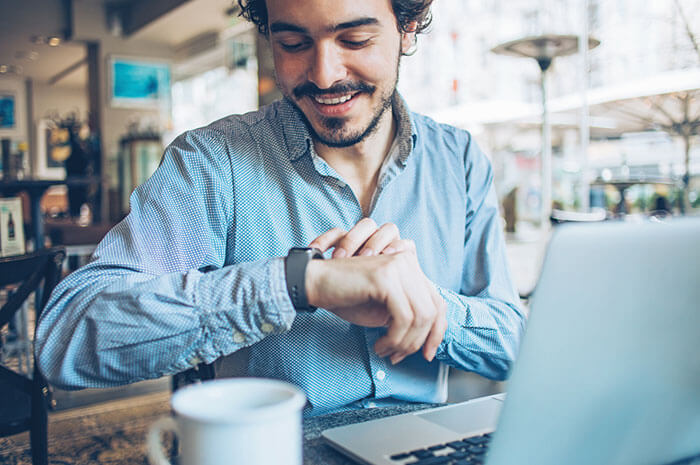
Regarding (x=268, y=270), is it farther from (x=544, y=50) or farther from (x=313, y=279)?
(x=544, y=50)

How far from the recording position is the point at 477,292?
1205 mm

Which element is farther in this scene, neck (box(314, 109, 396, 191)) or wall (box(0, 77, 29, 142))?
wall (box(0, 77, 29, 142))

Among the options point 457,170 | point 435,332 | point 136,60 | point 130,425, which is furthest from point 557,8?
point 136,60

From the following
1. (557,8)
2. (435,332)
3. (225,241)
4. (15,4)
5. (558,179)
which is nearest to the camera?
(435,332)

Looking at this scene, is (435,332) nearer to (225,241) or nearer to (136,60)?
(225,241)

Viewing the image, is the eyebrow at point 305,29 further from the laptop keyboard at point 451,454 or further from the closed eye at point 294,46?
the laptop keyboard at point 451,454

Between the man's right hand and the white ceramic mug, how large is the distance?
288 mm

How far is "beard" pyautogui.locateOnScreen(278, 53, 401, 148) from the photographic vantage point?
1080mm

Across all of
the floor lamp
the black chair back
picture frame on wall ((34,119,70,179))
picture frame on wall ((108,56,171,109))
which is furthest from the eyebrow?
picture frame on wall ((34,119,70,179))

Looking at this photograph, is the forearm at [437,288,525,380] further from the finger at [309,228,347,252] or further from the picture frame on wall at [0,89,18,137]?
the picture frame on wall at [0,89,18,137]

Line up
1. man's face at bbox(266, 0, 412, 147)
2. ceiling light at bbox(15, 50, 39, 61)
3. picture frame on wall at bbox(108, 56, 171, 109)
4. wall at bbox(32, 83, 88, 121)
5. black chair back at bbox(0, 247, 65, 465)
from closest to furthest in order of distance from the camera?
1. man's face at bbox(266, 0, 412, 147)
2. black chair back at bbox(0, 247, 65, 465)
3. picture frame on wall at bbox(108, 56, 171, 109)
4. ceiling light at bbox(15, 50, 39, 61)
5. wall at bbox(32, 83, 88, 121)

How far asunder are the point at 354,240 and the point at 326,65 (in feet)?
1.18

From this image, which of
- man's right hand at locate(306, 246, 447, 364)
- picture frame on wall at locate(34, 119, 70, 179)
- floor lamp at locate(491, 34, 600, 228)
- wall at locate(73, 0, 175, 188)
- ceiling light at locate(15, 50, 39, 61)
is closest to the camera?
man's right hand at locate(306, 246, 447, 364)

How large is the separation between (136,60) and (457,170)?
9.25 meters
